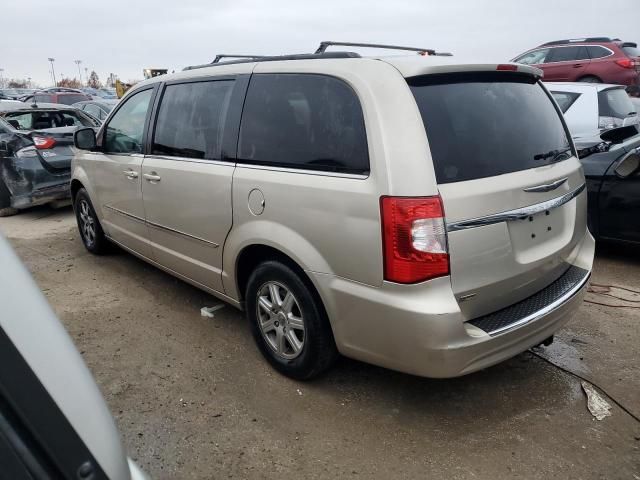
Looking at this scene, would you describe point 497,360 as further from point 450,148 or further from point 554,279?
point 450,148

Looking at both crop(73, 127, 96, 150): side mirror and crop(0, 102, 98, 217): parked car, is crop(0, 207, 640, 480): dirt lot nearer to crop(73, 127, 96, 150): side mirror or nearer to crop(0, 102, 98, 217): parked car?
crop(73, 127, 96, 150): side mirror

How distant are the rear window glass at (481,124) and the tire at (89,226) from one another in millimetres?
3772

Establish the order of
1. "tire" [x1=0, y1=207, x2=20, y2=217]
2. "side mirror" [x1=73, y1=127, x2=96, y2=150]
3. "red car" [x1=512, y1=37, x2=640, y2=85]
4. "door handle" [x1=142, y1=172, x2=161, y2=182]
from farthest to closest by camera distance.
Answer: "red car" [x1=512, y1=37, x2=640, y2=85]
"tire" [x1=0, y1=207, x2=20, y2=217]
"side mirror" [x1=73, y1=127, x2=96, y2=150]
"door handle" [x1=142, y1=172, x2=161, y2=182]

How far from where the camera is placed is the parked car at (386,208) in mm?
2283

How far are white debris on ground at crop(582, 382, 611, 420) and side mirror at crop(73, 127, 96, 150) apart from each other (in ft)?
14.2

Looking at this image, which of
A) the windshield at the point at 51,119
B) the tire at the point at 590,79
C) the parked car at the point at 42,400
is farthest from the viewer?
the tire at the point at 590,79

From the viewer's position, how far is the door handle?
3.71 m

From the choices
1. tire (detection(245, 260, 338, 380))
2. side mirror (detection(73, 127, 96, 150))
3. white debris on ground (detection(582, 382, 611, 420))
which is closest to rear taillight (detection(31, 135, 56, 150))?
side mirror (detection(73, 127, 96, 150))

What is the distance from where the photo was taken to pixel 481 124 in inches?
99.7

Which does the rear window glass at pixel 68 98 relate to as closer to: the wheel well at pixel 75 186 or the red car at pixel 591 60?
the wheel well at pixel 75 186

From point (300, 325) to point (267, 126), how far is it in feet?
3.75

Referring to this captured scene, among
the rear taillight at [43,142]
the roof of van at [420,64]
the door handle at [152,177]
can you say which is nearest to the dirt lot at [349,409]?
the door handle at [152,177]

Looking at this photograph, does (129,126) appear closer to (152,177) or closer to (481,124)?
(152,177)

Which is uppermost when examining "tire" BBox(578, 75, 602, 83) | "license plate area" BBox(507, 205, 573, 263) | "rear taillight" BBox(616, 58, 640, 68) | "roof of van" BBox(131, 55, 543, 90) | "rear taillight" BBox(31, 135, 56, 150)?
"roof of van" BBox(131, 55, 543, 90)
